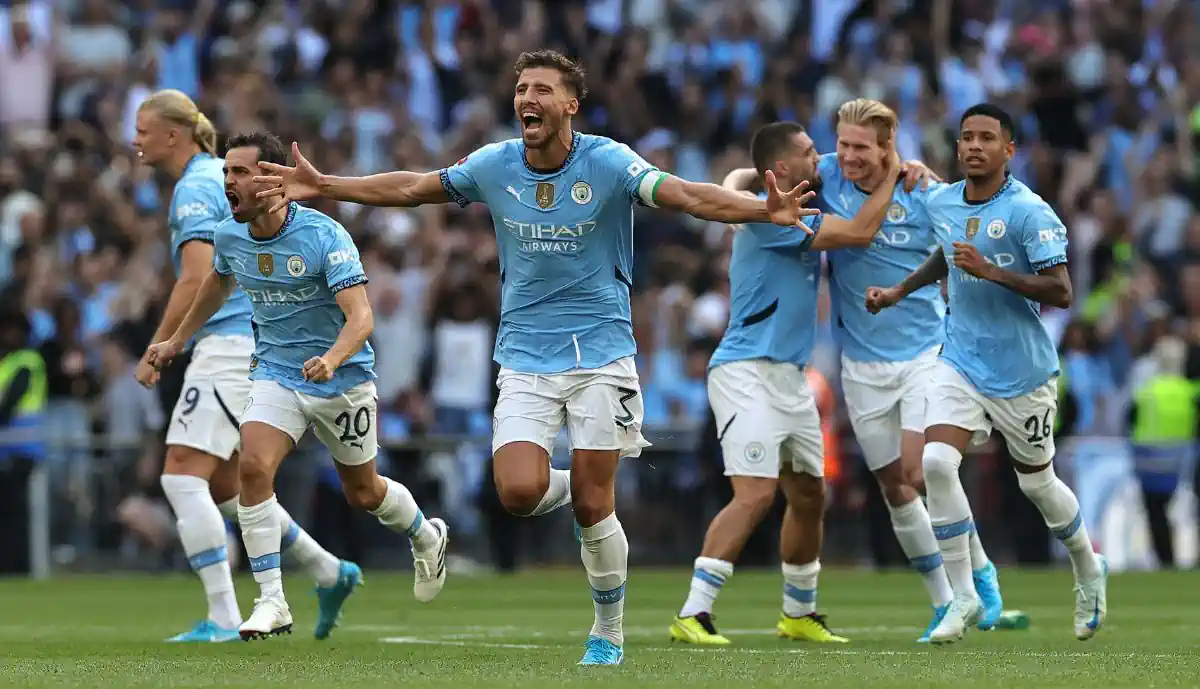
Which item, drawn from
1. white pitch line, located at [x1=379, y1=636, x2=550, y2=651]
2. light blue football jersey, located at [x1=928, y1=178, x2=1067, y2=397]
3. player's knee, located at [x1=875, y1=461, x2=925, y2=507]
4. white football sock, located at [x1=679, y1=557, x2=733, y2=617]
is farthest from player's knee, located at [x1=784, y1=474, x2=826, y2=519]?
white pitch line, located at [x1=379, y1=636, x2=550, y2=651]

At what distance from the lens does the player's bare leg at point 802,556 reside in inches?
486

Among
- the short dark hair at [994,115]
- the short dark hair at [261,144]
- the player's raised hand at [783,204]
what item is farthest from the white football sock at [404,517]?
the short dark hair at [994,115]

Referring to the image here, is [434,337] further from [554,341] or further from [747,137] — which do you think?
[554,341]

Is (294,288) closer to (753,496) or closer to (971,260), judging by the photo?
(753,496)

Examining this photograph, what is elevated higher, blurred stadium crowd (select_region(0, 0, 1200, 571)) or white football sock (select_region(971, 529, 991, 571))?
blurred stadium crowd (select_region(0, 0, 1200, 571))

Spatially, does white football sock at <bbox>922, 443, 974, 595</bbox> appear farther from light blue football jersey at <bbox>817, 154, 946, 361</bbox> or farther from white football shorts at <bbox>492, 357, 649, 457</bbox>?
white football shorts at <bbox>492, 357, 649, 457</bbox>

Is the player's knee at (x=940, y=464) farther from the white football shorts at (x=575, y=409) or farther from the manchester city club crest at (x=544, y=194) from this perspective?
the manchester city club crest at (x=544, y=194)

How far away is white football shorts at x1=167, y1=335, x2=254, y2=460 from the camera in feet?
40.1

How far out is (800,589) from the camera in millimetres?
12344

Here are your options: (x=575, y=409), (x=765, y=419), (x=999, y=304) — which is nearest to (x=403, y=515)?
(x=765, y=419)

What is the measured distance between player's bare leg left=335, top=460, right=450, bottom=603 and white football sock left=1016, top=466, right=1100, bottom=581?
3.11 m

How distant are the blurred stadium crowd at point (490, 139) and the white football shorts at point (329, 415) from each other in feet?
26.0

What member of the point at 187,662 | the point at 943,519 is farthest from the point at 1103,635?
the point at 187,662

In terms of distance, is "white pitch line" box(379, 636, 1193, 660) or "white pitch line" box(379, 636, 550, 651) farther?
"white pitch line" box(379, 636, 550, 651)
